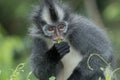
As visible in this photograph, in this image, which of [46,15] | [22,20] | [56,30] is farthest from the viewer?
[22,20]

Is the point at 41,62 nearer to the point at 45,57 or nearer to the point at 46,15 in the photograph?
the point at 45,57

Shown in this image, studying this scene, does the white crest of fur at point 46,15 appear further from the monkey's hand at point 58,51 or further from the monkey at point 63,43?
the monkey's hand at point 58,51

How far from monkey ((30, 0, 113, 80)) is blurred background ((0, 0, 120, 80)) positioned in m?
2.27

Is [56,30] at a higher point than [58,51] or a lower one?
higher

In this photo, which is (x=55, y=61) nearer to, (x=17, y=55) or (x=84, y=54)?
(x=84, y=54)

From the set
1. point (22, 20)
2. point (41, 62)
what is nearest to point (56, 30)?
point (41, 62)

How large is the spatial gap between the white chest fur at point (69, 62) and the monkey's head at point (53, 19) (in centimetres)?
38

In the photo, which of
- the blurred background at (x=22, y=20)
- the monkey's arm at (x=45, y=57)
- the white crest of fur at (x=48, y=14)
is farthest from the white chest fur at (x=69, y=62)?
the blurred background at (x=22, y=20)

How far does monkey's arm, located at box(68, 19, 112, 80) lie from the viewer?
359 inches

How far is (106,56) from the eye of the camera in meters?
9.16

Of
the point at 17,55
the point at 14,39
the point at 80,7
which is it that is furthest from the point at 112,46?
the point at 80,7

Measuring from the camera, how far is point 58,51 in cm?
897

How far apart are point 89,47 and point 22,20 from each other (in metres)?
7.88

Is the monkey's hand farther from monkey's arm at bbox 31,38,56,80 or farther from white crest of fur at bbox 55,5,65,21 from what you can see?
white crest of fur at bbox 55,5,65,21
